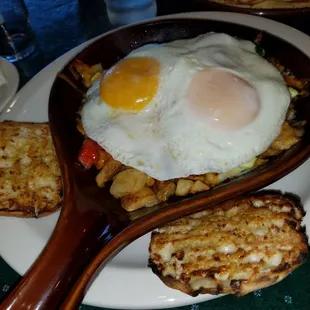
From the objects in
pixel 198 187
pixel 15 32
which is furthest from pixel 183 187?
pixel 15 32

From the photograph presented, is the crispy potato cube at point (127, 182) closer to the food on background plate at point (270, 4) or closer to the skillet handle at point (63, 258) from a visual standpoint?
the skillet handle at point (63, 258)

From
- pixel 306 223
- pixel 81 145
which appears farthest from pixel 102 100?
pixel 306 223

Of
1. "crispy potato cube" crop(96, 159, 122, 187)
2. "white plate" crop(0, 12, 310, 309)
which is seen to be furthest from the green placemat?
"crispy potato cube" crop(96, 159, 122, 187)

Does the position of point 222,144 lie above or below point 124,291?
above

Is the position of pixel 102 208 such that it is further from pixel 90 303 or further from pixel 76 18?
pixel 76 18

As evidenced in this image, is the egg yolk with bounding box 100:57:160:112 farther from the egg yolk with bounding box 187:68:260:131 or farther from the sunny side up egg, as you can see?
the egg yolk with bounding box 187:68:260:131

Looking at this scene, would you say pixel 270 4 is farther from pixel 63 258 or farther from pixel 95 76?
pixel 63 258
